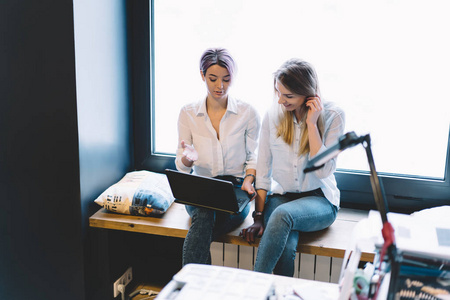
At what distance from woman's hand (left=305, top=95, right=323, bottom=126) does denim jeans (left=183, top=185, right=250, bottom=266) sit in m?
0.55

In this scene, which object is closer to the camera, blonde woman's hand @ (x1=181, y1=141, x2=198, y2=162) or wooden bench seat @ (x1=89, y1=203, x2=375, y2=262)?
wooden bench seat @ (x1=89, y1=203, x2=375, y2=262)

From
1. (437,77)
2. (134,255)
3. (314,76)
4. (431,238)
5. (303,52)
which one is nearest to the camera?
(431,238)

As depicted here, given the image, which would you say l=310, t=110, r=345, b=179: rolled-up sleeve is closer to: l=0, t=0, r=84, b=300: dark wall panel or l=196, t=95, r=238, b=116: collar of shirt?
l=196, t=95, r=238, b=116: collar of shirt

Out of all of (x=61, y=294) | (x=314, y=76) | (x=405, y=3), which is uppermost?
(x=405, y=3)

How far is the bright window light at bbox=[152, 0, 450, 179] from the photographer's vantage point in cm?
203

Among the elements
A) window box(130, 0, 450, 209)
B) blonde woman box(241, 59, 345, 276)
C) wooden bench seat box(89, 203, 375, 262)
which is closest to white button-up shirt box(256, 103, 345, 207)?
blonde woman box(241, 59, 345, 276)

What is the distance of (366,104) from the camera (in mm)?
2143

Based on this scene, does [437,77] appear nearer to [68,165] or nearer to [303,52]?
[303,52]

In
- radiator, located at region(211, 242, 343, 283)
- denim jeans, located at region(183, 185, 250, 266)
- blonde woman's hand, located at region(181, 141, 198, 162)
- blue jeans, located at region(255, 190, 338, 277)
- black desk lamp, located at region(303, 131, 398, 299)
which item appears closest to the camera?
black desk lamp, located at region(303, 131, 398, 299)

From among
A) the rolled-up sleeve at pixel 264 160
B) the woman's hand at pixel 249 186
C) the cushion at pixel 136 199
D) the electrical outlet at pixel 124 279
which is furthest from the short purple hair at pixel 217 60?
the electrical outlet at pixel 124 279

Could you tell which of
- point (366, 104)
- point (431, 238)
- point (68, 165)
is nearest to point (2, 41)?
point (68, 165)

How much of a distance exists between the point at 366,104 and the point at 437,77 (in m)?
0.33

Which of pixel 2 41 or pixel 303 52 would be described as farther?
pixel 303 52

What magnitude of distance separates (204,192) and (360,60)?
39.0 inches
